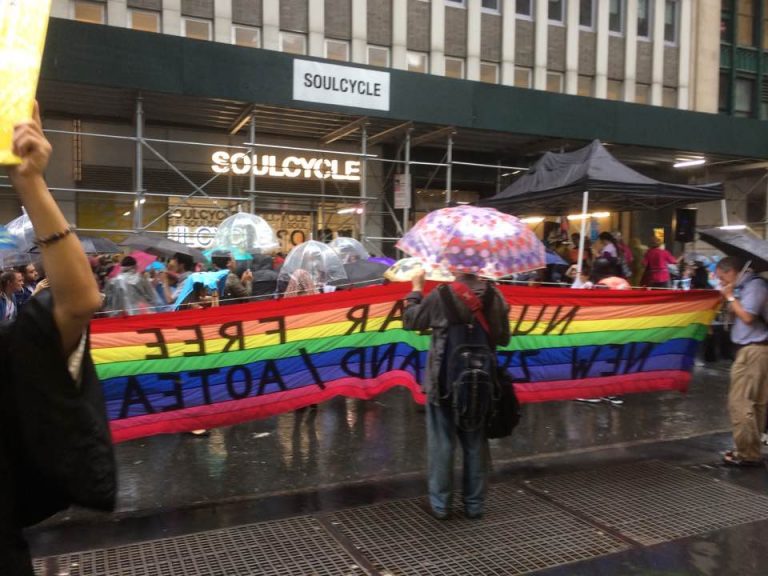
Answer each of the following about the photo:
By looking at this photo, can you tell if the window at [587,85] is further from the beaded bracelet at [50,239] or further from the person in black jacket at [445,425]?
the beaded bracelet at [50,239]

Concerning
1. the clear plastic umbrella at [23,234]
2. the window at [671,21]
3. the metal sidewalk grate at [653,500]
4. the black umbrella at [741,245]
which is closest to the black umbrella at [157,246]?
the clear plastic umbrella at [23,234]

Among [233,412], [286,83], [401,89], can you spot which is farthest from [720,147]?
[233,412]

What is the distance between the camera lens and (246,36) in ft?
55.9

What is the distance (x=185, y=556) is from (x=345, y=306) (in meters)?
2.41

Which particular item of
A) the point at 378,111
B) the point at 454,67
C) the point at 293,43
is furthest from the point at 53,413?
the point at 454,67

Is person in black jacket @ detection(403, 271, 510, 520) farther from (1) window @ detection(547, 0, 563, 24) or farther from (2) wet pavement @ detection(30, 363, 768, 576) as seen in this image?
(1) window @ detection(547, 0, 563, 24)

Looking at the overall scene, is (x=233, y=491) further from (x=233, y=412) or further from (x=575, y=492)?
(x=575, y=492)

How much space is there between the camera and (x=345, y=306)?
553 cm

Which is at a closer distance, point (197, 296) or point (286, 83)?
point (197, 296)

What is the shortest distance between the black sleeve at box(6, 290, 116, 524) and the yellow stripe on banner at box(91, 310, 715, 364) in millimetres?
3324

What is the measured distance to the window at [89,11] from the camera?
1555 cm

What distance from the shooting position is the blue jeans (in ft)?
14.3

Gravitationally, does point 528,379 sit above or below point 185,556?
above

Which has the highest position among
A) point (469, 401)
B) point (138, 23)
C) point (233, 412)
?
point (138, 23)
